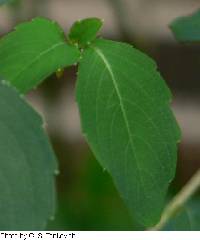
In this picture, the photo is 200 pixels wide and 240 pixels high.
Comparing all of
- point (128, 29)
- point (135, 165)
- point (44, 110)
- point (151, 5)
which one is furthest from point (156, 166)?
point (151, 5)

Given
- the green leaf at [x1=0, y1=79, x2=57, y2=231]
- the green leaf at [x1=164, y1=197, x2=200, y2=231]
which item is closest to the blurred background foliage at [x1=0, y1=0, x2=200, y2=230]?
the green leaf at [x1=164, y1=197, x2=200, y2=231]

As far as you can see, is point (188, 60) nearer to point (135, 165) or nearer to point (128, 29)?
point (128, 29)

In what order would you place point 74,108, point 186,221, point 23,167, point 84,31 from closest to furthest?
1. point 23,167
2. point 84,31
3. point 186,221
4. point 74,108

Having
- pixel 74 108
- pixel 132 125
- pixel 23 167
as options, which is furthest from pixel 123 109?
pixel 74 108

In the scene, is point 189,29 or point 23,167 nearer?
point 23,167

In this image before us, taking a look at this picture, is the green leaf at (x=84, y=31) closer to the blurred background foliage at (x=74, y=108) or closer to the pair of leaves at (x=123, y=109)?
the pair of leaves at (x=123, y=109)

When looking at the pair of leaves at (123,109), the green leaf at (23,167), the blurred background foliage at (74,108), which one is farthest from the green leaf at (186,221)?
the blurred background foliage at (74,108)

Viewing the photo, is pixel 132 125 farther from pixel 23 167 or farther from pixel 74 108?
pixel 74 108
